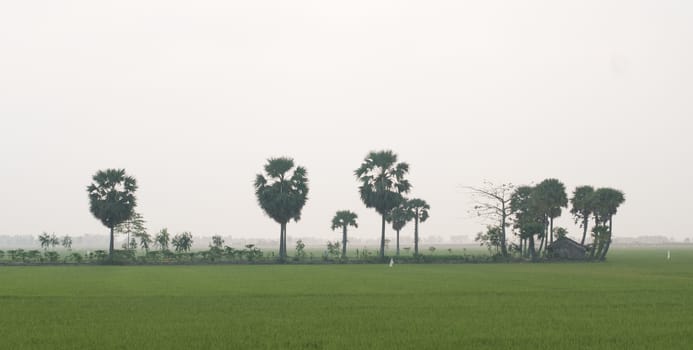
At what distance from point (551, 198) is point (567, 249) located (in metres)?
6.23

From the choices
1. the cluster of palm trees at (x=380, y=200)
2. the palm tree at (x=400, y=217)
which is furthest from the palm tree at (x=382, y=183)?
the palm tree at (x=400, y=217)

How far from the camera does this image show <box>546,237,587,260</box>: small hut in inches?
3157

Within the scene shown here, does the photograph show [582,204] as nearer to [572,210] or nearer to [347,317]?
[572,210]

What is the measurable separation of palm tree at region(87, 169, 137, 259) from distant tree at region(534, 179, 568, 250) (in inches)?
1852

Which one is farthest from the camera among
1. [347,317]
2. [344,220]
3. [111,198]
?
[344,220]

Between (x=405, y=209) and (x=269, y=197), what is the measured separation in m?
46.2

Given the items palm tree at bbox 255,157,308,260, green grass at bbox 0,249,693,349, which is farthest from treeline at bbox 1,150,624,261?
green grass at bbox 0,249,693,349

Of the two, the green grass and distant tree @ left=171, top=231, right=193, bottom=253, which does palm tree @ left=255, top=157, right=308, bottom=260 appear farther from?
the green grass

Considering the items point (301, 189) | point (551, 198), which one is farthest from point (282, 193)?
point (551, 198)

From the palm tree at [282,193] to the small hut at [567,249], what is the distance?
2970 centimetres

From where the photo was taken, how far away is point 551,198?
8206 centimetres

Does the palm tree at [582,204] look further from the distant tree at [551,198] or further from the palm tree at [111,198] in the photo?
the palm tree at [111,198]

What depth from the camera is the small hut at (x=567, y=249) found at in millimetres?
80188

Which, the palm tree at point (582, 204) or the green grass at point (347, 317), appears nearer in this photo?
the green grass at point (347, 317)
